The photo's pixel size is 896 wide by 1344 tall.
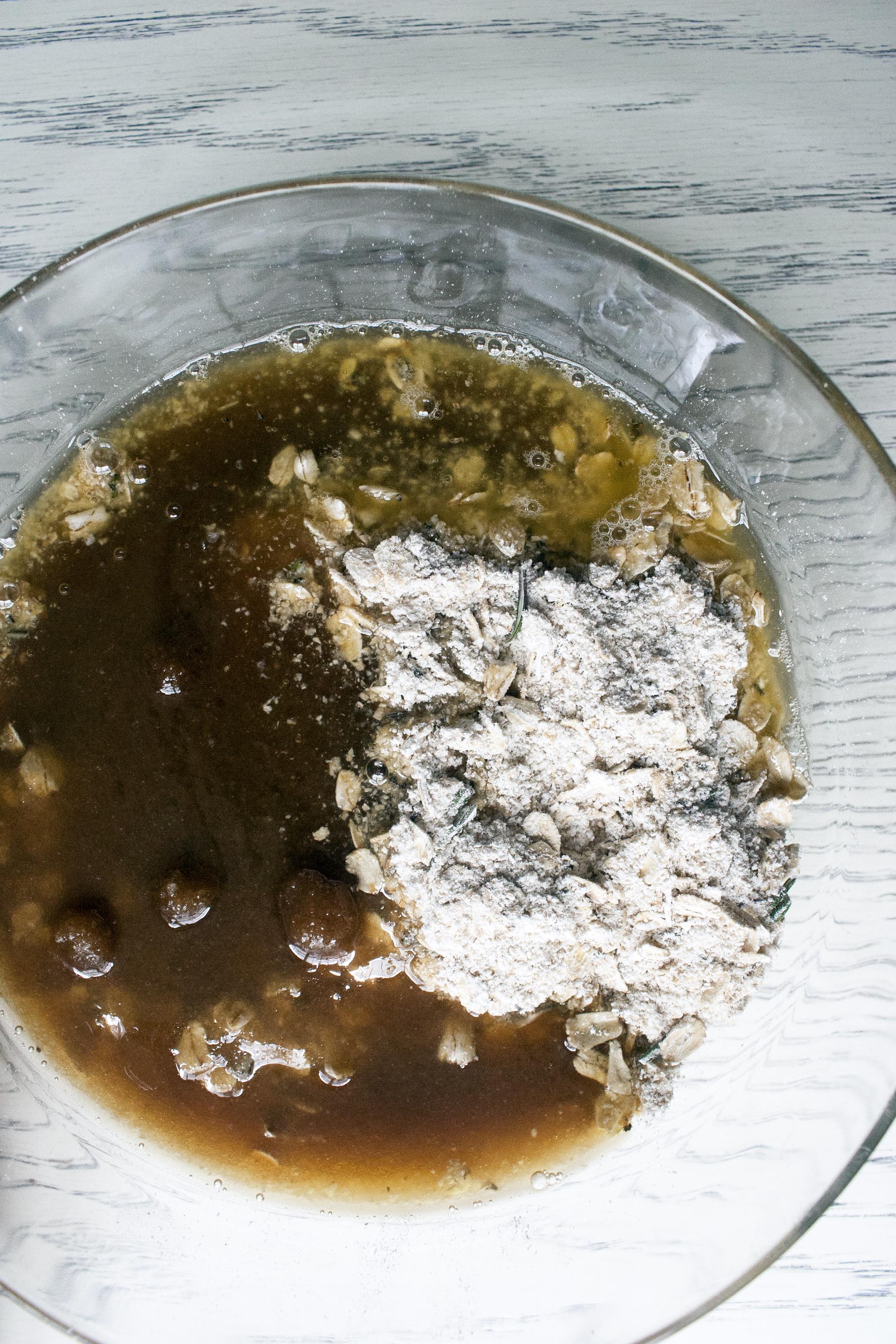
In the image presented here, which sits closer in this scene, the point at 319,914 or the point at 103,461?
the point at 319,914

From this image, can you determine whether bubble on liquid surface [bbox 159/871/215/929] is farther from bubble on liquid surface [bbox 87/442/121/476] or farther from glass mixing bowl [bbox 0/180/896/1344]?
bubble on liquid surface [bbox 87/442/121/476]

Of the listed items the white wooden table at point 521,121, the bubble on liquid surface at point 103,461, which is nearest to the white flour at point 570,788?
the bubble on liquid surface at point 103,461

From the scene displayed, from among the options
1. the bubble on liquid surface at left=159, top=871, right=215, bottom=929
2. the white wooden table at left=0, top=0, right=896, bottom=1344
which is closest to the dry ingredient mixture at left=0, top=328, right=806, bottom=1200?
the bubble on liquid surface at left=159, top=871, right=215, bottom=929

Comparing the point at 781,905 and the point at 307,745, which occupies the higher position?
the point at 307,745

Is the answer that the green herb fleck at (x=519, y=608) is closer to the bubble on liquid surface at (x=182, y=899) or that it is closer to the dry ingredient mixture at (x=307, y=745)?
the dry ingredient mixture at (x=307, y=745)

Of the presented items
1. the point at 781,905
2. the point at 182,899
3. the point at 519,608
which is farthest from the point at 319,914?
the point at 781,905

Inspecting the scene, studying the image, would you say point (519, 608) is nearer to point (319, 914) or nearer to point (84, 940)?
point (319, 914)
